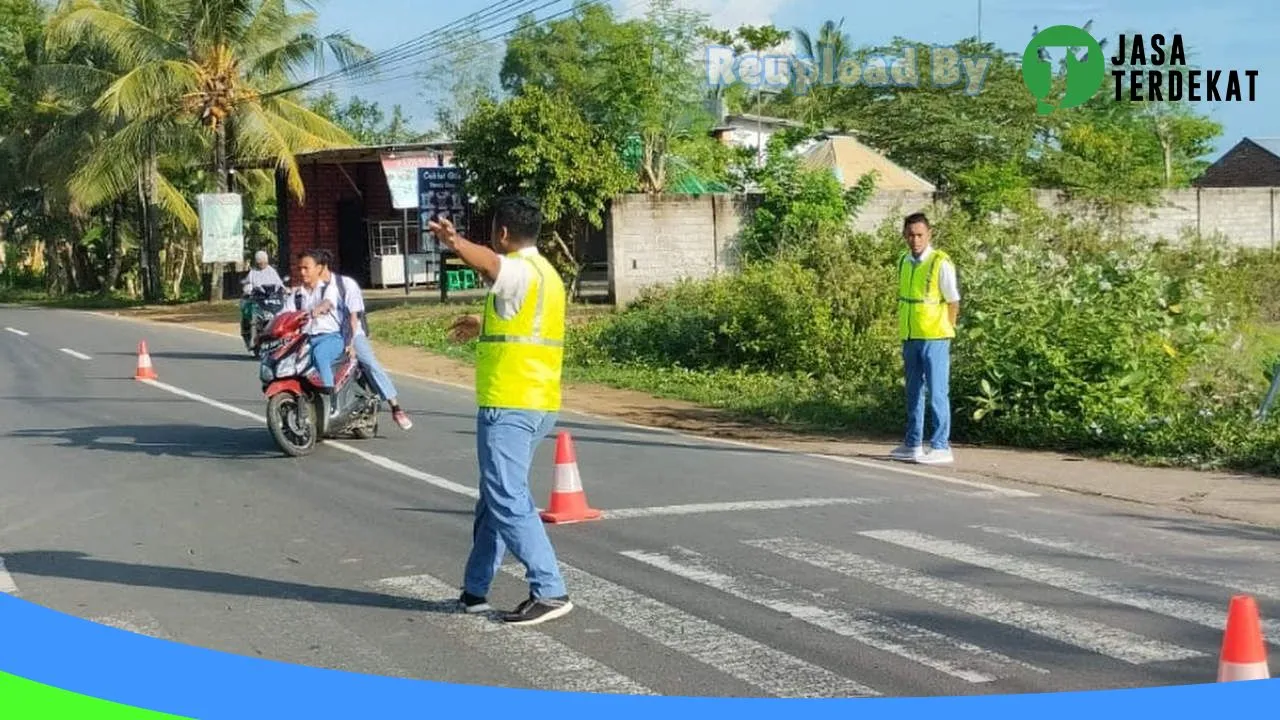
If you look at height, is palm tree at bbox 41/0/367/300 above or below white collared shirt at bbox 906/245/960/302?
above

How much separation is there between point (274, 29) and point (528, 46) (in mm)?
35519

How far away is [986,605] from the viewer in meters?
6.66

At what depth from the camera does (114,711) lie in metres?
5.61

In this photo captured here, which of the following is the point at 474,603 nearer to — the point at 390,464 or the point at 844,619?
the point at 844,619

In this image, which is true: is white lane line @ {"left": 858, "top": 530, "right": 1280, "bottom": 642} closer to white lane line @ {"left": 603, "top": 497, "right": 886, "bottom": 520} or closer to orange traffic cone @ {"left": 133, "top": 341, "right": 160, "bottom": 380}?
white lane line @ {"left": 603, "top": 497, "right": 886, "bottom": 520}

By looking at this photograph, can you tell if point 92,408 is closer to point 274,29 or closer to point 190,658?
point 190,658

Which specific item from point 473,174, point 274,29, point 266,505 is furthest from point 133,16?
point 266,505

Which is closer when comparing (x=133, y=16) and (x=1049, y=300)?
(x=1049, y=300)

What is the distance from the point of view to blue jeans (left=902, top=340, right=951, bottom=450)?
11.4 m

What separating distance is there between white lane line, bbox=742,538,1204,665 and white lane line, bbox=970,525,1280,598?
3.61 ft

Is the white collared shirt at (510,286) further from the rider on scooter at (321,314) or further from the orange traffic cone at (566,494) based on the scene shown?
the rider on scooter at (321,314)

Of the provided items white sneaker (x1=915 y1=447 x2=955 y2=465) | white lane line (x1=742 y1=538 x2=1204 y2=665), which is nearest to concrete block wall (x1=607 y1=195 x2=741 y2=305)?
white sneaker (x1=915 y1=447 x2=955 y2=465)

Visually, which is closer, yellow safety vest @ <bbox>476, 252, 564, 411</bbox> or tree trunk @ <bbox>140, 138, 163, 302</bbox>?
yellow safety vest @ <bbox>476, 252, 564, 411</bbox>

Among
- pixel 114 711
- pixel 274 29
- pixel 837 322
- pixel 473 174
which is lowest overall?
pixel 114 711
